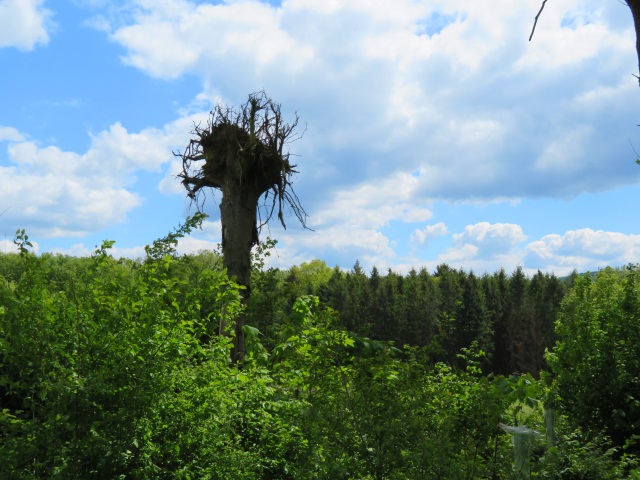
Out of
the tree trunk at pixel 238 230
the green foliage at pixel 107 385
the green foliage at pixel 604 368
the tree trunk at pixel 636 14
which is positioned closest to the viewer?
the tree trunk at pixel 636 14

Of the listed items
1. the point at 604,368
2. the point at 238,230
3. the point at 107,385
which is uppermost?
the point at 238,230

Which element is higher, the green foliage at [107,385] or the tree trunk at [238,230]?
the tree trunk at [238,230]

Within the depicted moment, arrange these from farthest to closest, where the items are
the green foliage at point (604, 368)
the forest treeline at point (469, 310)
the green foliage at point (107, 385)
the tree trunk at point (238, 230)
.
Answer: the forest treeline at point (469, 310) < the green foliage at point (604, 368) < the tree trunk at point (238, 230) < the green foliage at point (107, 385)

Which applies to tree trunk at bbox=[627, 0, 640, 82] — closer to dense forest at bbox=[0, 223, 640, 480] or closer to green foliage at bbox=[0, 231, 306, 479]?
dense forest at bbox=[0, 223, 640, 480]

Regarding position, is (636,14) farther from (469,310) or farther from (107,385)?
(469,310)

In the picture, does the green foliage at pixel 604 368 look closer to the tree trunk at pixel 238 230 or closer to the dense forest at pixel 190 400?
the dense forest at pixel 190 400

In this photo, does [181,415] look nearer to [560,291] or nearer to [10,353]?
[10,353]

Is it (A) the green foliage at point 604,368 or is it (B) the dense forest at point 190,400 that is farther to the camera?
(A) the green foliage at point 604,368

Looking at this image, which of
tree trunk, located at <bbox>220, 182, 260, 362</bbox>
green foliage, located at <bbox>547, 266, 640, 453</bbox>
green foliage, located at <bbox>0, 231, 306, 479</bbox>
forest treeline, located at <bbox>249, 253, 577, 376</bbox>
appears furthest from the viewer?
forest treeline, located at <bbox>249, 253, 577, 376</bbox>

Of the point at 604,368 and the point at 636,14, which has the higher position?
the point at 636,14

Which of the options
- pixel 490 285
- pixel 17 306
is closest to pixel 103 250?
pixel 17 306

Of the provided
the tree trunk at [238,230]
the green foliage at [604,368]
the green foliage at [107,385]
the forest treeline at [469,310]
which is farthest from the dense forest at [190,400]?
the forest treeline at [469,310]

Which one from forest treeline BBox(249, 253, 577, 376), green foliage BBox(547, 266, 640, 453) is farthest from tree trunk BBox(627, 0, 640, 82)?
forest treeline BBox(249, 253, 577, 376)

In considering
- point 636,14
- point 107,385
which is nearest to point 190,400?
point 107,385
